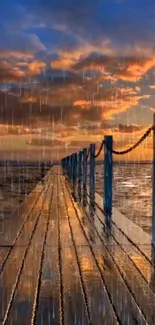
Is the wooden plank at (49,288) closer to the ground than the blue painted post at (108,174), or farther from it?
closer to the ground

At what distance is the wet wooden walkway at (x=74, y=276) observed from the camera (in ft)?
8.25

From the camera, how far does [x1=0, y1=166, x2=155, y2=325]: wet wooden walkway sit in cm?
252

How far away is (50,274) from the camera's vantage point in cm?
339

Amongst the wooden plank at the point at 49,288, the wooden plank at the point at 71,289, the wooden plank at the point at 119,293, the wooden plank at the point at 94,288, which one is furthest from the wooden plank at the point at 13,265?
the wooden plank at the point at 119,293

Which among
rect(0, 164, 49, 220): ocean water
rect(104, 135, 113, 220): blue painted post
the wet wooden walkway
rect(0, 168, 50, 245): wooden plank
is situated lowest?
rect(0, 164, 49, 220): ocean water

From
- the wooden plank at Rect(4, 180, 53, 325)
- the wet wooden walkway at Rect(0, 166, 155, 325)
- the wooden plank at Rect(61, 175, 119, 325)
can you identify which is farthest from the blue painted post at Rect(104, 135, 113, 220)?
the wooden plank at Rect(61, 175, 119, 325)

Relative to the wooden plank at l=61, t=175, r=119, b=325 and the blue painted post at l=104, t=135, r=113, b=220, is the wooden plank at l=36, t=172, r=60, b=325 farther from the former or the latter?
the blue painted post at l=104, t=135, r=113, b=220

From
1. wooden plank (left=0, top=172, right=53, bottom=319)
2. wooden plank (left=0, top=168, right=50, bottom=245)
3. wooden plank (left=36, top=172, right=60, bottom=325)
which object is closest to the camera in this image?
wooden plank (left=36, top=172, right=60, bottom=325)

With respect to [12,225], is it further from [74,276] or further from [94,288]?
[94,288]

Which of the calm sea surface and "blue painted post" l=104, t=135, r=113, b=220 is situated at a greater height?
"blue painted post" l=104, t=135, r=113, b=220

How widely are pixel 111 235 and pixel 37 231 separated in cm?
94

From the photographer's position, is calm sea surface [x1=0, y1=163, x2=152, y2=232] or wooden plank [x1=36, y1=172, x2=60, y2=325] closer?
wooden plank [x1=36, y1=172, x2=60, y2=325]

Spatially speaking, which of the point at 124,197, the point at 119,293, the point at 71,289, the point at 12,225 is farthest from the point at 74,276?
the point at 124,197

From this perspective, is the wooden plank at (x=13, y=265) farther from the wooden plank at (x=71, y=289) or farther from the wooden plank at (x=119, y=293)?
the wooden plank at (x=119, y=293)
